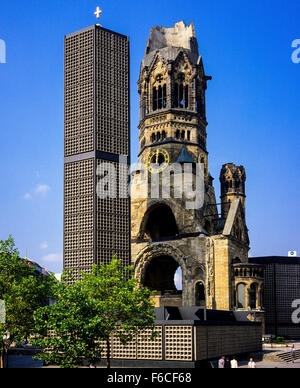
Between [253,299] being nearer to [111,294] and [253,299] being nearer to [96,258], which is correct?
[96,258]

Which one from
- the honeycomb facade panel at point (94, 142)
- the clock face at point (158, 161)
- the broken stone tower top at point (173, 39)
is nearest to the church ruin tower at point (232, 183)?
the clock face at point (158, 161)

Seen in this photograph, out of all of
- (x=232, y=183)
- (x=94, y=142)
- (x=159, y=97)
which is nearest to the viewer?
(x=94, y=142)

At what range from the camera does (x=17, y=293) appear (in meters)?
44.5

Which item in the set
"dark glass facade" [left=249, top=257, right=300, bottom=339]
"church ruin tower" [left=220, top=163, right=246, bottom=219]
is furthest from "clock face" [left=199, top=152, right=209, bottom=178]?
"dark glass facade" [left=249, top=257, right=300, bottom=339]

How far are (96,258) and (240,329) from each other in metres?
15.0

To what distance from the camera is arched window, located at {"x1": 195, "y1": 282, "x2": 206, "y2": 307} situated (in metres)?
80.1

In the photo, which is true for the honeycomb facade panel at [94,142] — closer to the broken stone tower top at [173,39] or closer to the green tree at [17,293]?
the green tree at [17,293]

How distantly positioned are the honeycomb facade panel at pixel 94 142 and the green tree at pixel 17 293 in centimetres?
735

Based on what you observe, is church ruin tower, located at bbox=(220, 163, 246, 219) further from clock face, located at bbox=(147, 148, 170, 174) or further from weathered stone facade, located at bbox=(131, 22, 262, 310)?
clock face, located at bbox=(147, 148, 170, 174)

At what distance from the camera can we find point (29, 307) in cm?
4462

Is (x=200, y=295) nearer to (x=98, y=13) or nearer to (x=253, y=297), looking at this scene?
(x=253, y=297)

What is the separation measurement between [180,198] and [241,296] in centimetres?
1576

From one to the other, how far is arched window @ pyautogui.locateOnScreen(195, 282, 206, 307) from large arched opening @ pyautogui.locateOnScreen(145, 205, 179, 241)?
10661 millimetres

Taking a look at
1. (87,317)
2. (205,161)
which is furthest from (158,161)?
(87,317)
